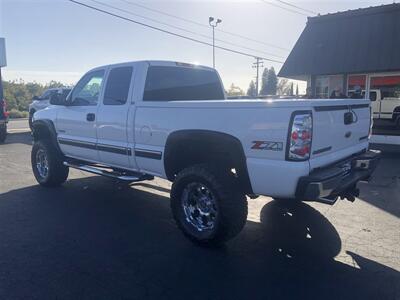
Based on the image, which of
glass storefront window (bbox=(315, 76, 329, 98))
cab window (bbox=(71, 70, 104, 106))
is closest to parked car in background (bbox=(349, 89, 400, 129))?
glass storefront window (bbox=(315, 76, 329, 98))

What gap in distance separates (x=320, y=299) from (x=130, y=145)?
3066mm

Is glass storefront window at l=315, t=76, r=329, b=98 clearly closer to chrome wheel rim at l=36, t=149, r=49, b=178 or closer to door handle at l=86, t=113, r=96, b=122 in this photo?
chrome wheel rim at l=36, t=149, r=49, b=178

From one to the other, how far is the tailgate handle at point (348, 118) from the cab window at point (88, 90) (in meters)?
3.60

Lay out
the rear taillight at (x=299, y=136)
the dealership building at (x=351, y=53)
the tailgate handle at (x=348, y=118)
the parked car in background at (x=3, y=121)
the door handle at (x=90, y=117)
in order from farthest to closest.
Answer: the dealership building at (x=351, y=53)
the parked car in background at (x=3, y=121)
the door handle at (x=90, y=117)
the tailgate handle at (x=348, y=118)
the rear taillight at (x=299, y=136)

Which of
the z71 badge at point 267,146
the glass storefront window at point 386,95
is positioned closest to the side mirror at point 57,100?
the z71 badge at point 267,146

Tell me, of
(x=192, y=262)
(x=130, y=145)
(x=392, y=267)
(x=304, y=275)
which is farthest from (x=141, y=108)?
(x=392, y=267)

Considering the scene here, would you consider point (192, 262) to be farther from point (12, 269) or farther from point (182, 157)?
point (12, 269)

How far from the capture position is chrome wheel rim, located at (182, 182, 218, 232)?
4.27m

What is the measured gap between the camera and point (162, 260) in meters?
3.88

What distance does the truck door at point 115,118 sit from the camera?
17.0 feet

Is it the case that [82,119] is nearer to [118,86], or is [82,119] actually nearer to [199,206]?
[118,86]

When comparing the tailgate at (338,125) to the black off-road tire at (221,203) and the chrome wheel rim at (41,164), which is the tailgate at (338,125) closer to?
the black off-road tire at (221,203)

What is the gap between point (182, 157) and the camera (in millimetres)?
4641

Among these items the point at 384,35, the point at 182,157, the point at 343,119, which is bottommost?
the point at 182,157
